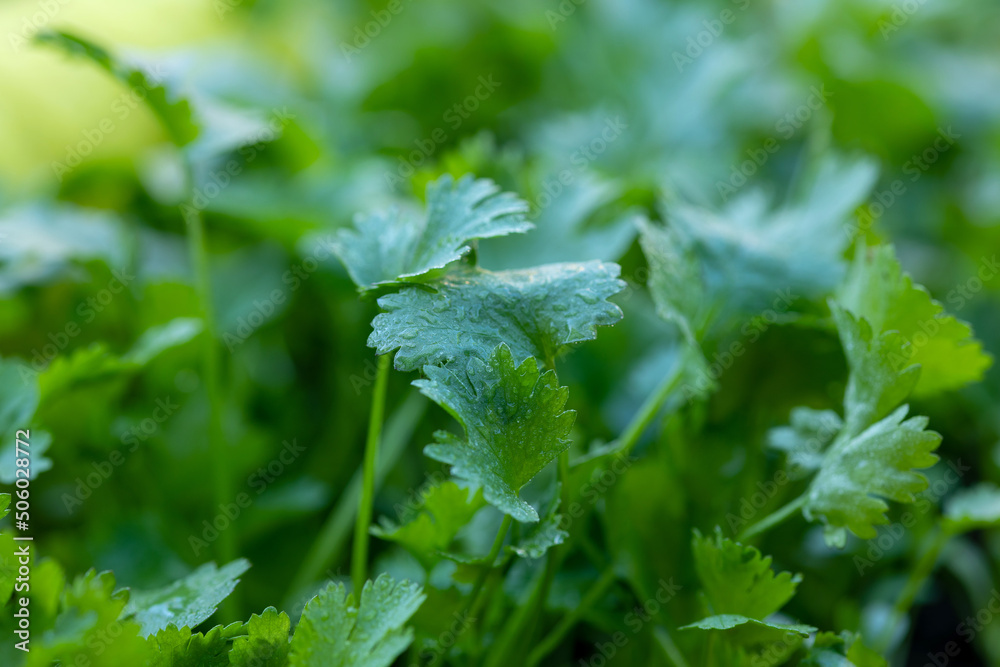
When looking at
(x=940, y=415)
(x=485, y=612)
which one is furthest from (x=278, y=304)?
(x=940, y=415)

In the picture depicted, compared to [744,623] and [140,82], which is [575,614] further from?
[140,82]

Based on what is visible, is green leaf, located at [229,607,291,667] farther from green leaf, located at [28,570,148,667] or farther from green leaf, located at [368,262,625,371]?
green leaf, located at [368,262,625,371]

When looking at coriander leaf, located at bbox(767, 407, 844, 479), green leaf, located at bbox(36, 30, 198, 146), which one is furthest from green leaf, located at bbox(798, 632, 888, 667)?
green leaf, located at bbox(36, 30, 198, 146)

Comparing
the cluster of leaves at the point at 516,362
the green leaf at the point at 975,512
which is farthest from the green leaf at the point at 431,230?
the green leaf at the point at 975,512

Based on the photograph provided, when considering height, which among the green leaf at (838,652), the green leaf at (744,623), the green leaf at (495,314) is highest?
the green leaf at (495,314)

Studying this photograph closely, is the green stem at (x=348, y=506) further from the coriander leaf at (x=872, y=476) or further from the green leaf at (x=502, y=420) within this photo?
the coriander leaf at (x=872, y=476)
